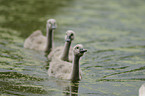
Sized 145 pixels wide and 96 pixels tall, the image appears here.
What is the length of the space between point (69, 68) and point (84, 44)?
16.6 feet

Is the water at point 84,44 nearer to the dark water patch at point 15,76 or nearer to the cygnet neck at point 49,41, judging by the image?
the dark water patch at point 15,76

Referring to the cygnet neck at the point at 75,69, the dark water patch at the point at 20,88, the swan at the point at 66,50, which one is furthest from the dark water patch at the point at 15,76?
the swan at the point at 66,50

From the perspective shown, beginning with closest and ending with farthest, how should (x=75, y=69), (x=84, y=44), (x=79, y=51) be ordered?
(x=79, y=51) → (x=75, y=69) → (x=84, y=44)

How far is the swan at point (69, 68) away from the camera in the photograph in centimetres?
1329

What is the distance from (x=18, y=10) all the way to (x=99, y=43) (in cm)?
931

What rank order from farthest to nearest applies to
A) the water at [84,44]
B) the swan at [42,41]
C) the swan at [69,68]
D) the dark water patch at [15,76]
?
the swan at [42,41] → the dark water patch at [15,76] → the swan at [69,68] → the water at [84,44]

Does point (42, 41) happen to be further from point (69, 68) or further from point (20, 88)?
point (20, 88)

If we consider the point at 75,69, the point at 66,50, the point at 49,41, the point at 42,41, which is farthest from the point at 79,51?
the point at 42,41

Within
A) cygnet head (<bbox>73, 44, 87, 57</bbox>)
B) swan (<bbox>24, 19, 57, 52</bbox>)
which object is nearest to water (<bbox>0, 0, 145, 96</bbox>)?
swan (<bbox>24, 19, 57, 52</bbox>)

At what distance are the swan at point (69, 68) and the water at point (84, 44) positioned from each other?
281 millimetres

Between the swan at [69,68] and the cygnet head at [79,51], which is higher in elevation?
the cygnet head at [79,51]

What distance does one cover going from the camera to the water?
41.9ft

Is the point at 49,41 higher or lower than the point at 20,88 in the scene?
higher

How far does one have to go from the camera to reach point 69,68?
554 inches
